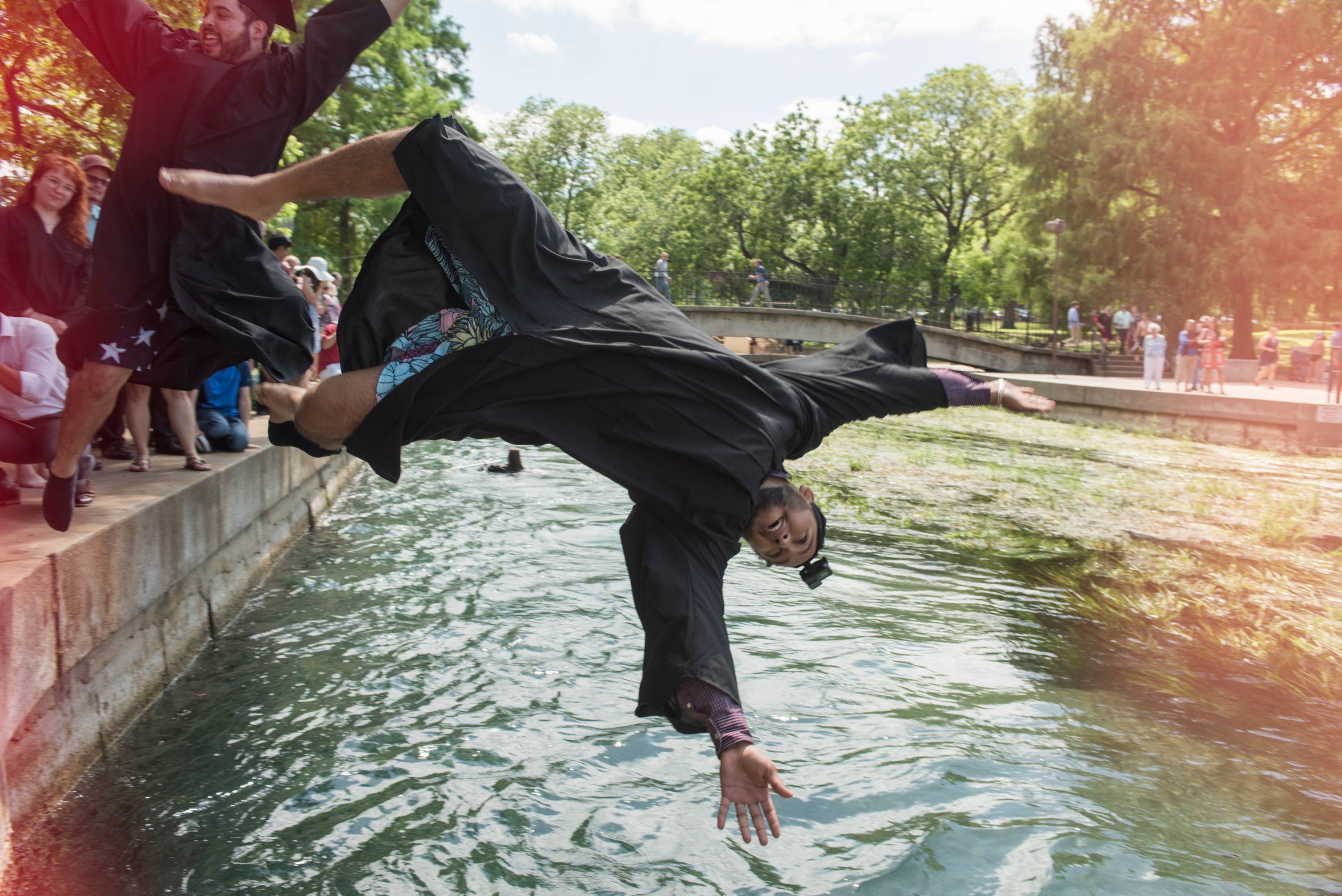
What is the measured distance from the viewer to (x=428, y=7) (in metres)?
31.1

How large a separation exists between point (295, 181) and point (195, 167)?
71cm

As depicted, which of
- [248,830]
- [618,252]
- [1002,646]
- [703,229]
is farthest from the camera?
[618,252]

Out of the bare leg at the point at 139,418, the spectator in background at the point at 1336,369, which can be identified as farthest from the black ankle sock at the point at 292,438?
the spectator in background at the point at 1336,369

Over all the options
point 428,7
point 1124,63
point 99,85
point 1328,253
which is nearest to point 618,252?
point 428,7

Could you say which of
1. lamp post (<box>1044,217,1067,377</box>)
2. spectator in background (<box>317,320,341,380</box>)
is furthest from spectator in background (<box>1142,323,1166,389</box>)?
spectator in background (<box>317,320,341,380</box>)

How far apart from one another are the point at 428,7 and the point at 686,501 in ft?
106

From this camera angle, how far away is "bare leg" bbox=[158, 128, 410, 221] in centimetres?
313

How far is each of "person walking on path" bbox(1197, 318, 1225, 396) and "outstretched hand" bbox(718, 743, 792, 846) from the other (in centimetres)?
2258

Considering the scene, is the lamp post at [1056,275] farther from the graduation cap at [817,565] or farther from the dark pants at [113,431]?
the graduation cap at [817,565]

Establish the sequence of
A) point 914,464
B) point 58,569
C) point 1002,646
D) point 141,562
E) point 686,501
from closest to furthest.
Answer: point 686,501
point 58,569
point 141,562
point 1002,646
point 914,464

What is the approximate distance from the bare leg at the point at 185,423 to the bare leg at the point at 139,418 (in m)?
0.18

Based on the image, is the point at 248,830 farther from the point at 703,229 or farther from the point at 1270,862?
the point at 703,229

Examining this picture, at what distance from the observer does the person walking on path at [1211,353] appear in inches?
885

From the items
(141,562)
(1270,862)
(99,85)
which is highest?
(99,85)
